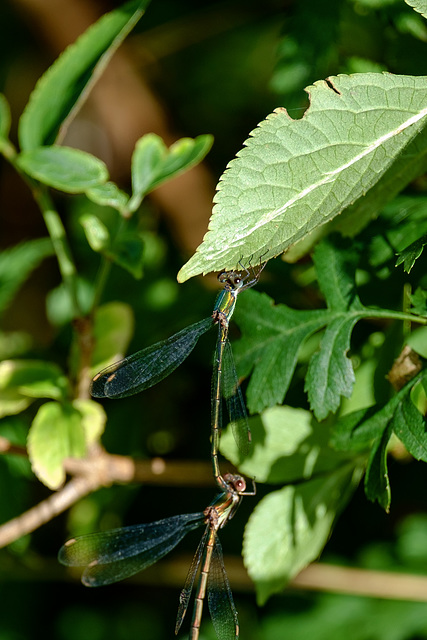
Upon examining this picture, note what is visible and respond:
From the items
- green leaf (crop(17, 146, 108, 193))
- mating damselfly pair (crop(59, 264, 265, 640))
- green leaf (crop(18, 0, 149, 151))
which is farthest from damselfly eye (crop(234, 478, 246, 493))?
green leaf (crop(18, 0, 149, 151))

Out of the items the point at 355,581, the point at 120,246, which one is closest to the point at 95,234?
the point at 120,246

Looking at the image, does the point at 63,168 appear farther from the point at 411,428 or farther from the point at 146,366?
the point at 411,428

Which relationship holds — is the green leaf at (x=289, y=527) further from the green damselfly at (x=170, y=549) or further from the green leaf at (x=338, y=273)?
the green leaf at (x=338, y=273)

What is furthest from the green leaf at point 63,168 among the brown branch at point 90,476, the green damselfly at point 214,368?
the brown branch at point 90,476

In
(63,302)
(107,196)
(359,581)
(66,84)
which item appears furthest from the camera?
(63,302)

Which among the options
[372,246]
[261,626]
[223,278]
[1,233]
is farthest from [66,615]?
[1,233]

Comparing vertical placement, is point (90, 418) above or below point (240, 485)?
above

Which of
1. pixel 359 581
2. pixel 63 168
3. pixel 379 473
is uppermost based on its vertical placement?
pixel 63 168

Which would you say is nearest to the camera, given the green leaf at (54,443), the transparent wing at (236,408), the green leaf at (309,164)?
the green leaf at (309,164)
